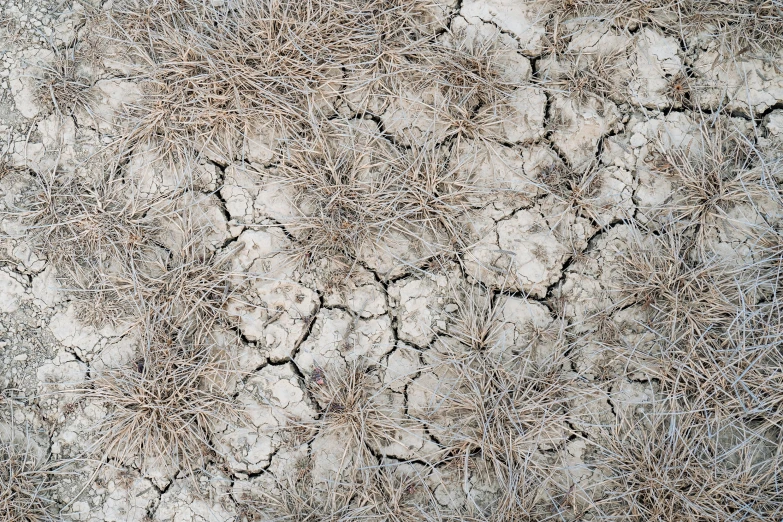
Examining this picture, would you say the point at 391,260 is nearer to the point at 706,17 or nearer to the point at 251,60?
the point at 251,60

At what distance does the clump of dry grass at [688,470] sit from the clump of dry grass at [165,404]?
5.03 feet

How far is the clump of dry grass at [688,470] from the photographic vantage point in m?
2.16

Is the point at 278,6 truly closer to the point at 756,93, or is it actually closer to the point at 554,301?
the point at 554,301

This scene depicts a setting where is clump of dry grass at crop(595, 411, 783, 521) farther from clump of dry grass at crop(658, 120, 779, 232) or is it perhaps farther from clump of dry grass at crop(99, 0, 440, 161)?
clump of dry grass at crop(99, 0, 440, 161)

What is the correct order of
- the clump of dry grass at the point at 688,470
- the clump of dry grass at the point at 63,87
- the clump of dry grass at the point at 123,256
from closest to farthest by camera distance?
the clump of dry grass at the point at 688,470, the clump of dry grass at the point at 123,256, the clump of dry grass at the point at 63,87

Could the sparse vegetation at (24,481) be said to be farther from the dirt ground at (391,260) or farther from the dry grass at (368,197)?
the dry grass at (368,197)

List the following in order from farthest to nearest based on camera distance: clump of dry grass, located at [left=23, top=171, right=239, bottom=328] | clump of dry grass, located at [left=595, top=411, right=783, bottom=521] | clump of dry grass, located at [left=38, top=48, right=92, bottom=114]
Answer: clump of dry grass, located at [left=38, top=48, right=92, bottom=114]
clump of dry grass, located at [left=23, top=171, right=239, bottom=328]
clump of dry grass, located at [left=595, top=411, right=783, bottom=521]

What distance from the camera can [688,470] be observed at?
218 cm

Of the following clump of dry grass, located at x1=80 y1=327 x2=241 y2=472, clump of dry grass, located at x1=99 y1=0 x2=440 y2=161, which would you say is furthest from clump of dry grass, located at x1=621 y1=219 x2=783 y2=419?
clump of dry grass, located at x1=80 y1=327 x2=241 y2=472

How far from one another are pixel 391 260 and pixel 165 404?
1.06 m

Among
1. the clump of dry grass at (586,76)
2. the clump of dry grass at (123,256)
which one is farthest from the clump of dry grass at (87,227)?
the clump of dry grass at (586,76)

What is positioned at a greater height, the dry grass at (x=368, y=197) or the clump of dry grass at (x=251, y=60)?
the clump of dry grass at (x=251, y=60)

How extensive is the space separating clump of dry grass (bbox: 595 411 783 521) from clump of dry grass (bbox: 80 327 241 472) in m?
1.53

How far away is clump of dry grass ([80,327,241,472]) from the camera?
224 centimetres
